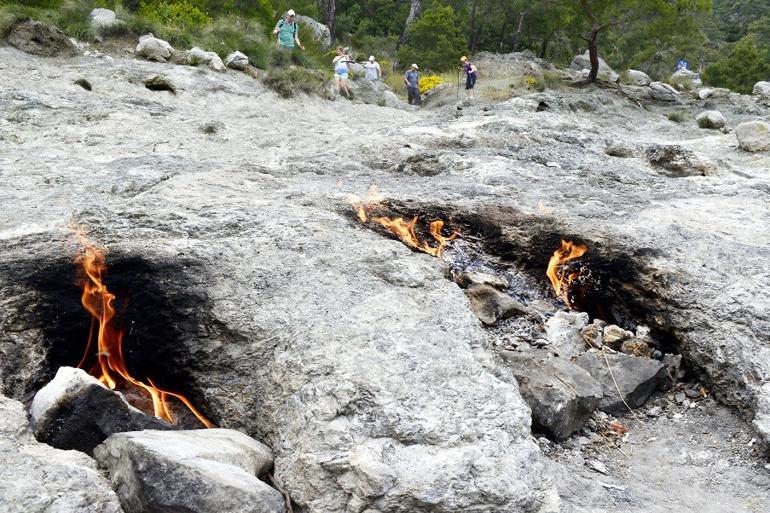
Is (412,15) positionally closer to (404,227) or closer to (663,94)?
(663,94)

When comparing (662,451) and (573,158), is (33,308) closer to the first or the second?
(662,451)

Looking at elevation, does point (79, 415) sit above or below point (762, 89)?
above

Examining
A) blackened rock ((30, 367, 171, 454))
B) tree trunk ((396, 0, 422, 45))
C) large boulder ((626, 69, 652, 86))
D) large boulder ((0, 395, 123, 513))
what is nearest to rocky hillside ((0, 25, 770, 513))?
large boulder ((0, 395, 123, 513))

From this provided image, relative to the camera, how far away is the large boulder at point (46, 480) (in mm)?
2930

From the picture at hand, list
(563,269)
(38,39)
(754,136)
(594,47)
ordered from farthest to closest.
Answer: (594,47) → (38,39) → (754,136) → (563,269)

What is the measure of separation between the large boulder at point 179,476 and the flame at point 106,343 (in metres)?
1.10

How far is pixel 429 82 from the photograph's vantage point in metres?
25.7

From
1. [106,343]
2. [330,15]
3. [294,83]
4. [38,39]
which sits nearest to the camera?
[106,343]

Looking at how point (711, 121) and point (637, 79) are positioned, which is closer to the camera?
point (711, 121)

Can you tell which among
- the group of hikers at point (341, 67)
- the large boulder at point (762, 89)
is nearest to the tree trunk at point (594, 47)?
the group of hikers at point (341, 67)

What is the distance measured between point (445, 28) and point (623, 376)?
25.3 metres

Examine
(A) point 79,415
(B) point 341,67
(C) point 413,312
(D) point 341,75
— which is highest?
(C) point 413,312

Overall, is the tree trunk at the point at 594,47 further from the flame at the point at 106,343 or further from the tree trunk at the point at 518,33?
the flame at the point at 106,343

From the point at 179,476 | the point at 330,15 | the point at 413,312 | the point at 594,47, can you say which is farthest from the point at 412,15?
the point at 179,476
